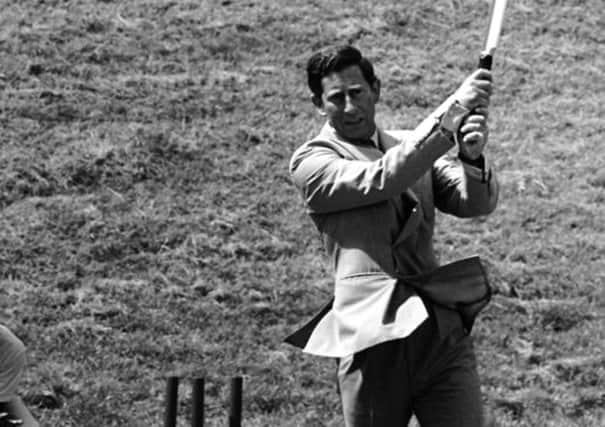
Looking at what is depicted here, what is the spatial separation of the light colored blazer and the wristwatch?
0.03 m

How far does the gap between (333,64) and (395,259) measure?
64 cm

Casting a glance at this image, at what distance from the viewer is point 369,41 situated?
42.2ft

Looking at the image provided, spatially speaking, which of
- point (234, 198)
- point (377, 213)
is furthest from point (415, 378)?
point (234, 198)

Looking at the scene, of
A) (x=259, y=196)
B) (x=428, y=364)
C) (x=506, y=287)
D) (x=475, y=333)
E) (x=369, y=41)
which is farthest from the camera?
(x=369, y=41)

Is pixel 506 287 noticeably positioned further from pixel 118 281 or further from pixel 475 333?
pixel 118 281

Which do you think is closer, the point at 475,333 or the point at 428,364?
the point at 428,364

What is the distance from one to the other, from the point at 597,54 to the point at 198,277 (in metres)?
6.38

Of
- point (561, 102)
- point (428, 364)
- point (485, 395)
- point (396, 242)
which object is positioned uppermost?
point (396, 242)

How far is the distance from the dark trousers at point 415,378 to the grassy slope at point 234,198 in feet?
10.5

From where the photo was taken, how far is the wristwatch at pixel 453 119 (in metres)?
3.44

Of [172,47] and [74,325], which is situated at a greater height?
[172,47]

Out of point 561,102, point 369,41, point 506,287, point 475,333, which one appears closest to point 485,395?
point 475,333

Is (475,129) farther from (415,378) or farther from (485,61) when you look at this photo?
(415,378)

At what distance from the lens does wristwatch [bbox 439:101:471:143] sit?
3.44 metres
